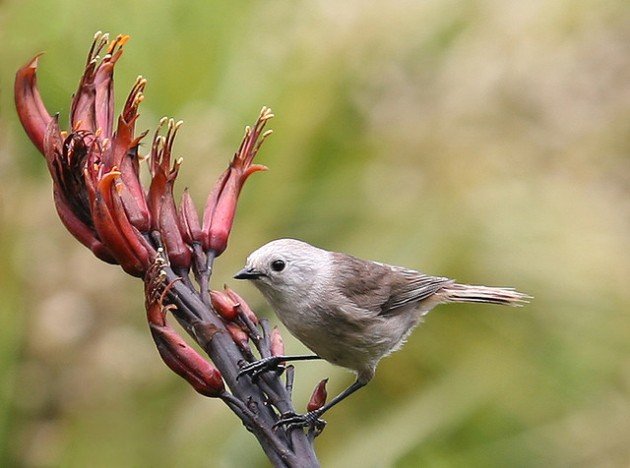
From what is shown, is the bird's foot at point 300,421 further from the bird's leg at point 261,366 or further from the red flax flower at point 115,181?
the red flax flower at point 115,181

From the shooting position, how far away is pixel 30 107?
1.39m

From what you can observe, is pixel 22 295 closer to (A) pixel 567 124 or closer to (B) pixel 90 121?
(B) pixel 90 121

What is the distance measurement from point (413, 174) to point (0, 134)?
1.44 m

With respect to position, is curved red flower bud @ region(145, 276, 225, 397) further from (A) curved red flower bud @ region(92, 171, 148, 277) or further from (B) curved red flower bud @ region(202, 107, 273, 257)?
Result: (B) curved red flower bud @ region(202, 107, 273, 257)

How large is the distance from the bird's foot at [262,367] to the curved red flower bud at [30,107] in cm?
40

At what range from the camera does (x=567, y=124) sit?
3.63 m

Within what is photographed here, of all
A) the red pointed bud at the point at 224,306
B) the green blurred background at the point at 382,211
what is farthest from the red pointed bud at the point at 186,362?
the green blurred background at the point at 382,211

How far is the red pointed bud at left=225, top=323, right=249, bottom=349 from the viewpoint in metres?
1.29

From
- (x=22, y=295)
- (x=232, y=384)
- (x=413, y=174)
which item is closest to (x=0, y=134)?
(x=22, y=295)

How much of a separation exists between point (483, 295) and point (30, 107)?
45.3 inches

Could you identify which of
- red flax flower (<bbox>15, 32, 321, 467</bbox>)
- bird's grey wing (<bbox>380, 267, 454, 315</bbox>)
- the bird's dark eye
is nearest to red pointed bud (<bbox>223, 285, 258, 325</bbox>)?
red flax flower (<bbox>15, 32, 321, 467</bbox>)

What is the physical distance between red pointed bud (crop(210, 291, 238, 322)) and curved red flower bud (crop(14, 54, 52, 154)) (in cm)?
30

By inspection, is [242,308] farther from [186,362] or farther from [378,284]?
[378,284]

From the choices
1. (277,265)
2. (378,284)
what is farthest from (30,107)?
(378,284)
